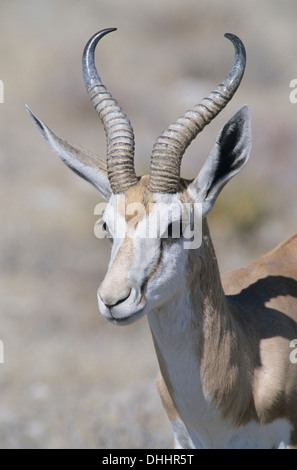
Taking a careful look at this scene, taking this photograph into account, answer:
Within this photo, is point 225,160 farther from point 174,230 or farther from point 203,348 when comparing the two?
point 203,348

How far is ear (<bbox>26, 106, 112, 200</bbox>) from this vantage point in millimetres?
5535

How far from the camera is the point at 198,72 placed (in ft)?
99.9

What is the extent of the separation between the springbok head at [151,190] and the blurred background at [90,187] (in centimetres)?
466

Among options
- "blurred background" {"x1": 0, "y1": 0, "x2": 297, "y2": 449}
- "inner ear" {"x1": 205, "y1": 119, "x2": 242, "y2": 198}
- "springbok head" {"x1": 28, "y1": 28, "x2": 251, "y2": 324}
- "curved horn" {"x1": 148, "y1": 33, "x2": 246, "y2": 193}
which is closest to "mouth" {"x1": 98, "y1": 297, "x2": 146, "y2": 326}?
"springbok head" {"x1": 28, "y1": 28, "x2": 251, "y2": 324}

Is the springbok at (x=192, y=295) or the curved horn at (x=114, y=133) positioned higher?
the curved horn at (x=114, y=133)

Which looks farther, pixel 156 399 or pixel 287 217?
pixel 287 217

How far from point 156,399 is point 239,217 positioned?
9289mm

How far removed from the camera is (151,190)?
5129mm

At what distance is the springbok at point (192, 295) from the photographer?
4918mm

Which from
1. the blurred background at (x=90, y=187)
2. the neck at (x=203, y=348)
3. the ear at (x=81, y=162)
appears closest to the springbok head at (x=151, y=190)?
the ear at (x=81, y=162)

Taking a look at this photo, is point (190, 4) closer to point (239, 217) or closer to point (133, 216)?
point (239, 217)

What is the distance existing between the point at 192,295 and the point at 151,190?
0.78 m

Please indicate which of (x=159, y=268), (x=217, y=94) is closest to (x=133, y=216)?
(x=159, y=268)

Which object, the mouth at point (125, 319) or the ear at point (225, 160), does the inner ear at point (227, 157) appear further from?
the mouth at point (125, 319)
